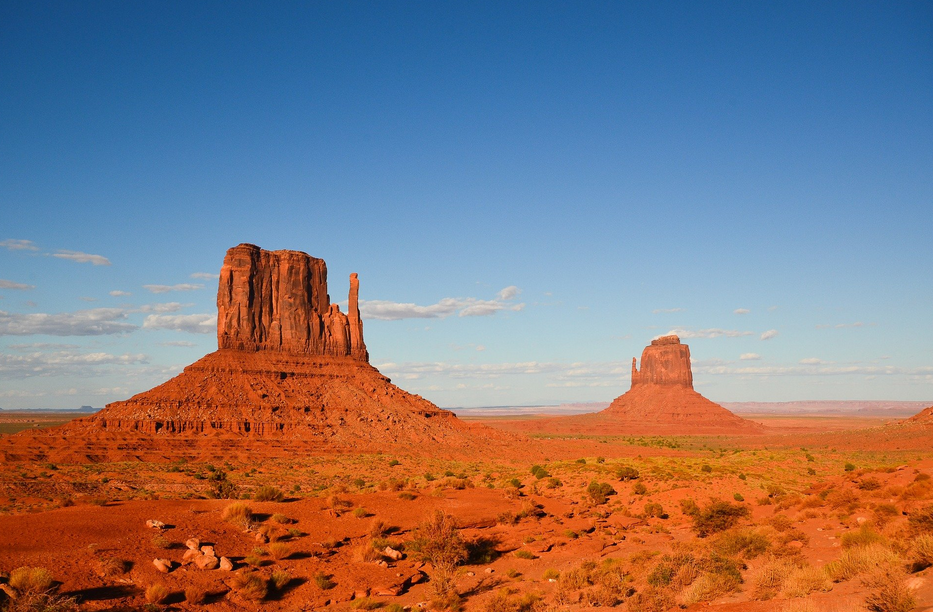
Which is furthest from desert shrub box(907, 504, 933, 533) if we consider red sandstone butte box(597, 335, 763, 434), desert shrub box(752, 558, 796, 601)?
red sandstone butte box(597, 335, 763, 434)

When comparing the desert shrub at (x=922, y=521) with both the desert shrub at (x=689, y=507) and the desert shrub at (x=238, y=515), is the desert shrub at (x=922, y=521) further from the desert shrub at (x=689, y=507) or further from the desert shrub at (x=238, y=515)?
the desert shrub at (x=238, y=515)

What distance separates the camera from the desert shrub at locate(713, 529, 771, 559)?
1977 centimetres

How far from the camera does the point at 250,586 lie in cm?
1595

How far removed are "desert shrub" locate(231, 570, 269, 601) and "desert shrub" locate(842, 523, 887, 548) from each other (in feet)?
54.7

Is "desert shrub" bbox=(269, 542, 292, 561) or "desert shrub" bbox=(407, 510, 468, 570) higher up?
"desert shrub" bbox=(269, 542, 292, 561)

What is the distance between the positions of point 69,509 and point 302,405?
56.5m

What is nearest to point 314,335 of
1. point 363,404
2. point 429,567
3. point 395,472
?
point 363,404

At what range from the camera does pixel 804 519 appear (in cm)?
2467

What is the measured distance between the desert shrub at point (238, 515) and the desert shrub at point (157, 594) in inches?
203

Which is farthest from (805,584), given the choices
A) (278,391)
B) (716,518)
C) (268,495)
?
(278,391)

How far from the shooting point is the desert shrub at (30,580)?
13.5m

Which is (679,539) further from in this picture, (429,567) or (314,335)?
(314,335)

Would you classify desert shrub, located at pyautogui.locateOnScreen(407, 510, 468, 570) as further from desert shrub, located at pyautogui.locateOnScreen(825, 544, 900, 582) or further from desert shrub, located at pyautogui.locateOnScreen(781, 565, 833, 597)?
desert shrub, located at pyautogui.locateOnScreen(825, 544, 900, 582)

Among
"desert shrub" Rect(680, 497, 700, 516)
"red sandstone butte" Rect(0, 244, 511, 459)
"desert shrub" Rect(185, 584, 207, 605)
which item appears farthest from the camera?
"red sandstone butte" Rect(0, 244, 511, 459)
